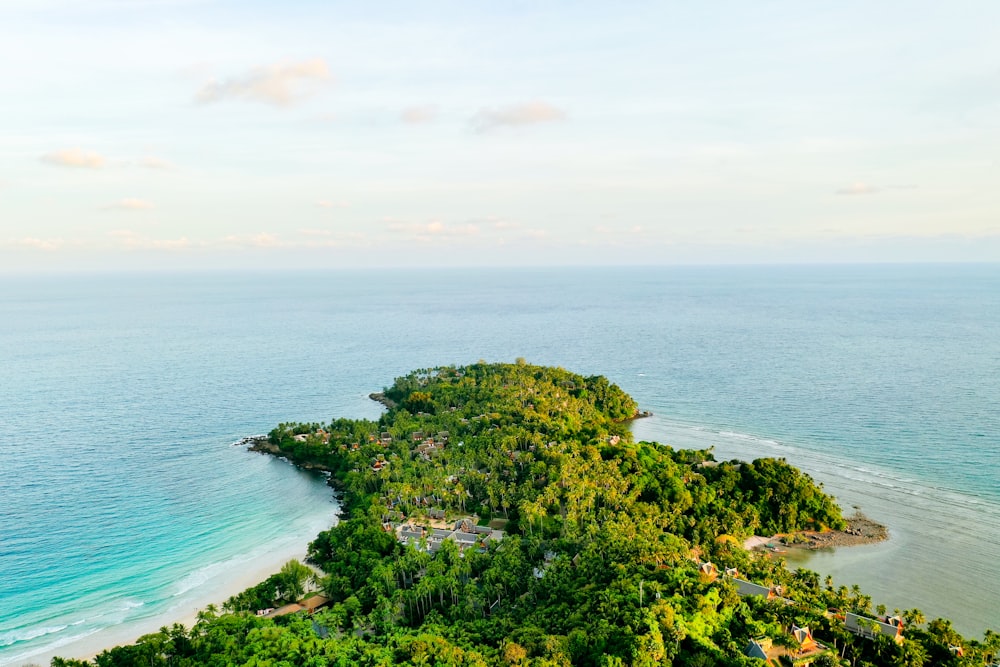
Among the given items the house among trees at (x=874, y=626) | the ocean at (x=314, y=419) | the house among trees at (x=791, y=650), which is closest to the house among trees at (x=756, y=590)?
the house among trees at (x=791, y=650)

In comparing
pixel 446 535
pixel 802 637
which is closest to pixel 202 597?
pixel 446 535

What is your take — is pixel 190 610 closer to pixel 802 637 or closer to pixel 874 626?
pixel 802 637

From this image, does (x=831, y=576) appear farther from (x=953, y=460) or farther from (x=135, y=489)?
(x=135, y=489)

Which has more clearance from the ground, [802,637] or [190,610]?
[802,637]

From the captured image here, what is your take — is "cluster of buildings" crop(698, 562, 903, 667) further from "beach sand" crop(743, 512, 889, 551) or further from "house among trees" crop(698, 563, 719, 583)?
"beach sand" crop(743, 512, 889, 551)

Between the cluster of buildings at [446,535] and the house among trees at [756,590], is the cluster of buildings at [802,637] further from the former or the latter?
the cluster of buildings at [446,535]
